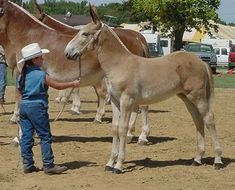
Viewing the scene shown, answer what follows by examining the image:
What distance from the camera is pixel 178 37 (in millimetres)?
60062

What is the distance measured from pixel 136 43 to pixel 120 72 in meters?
3.28

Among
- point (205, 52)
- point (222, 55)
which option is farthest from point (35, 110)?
point (222, 55)

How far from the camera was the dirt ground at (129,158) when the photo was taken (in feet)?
24.8

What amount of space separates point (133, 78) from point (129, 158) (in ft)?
5.50

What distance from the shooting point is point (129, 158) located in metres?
9.33

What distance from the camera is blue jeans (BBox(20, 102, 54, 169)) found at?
7953 millimetres

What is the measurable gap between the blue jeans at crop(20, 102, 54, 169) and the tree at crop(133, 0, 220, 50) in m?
51.0

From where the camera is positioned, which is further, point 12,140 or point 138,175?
point 12,140

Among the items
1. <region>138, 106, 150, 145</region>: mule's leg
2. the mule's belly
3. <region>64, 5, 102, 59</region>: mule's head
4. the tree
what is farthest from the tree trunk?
<region>64, 5, 102, 59</region>: mule's head

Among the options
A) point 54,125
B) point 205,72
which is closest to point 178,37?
point 54,125

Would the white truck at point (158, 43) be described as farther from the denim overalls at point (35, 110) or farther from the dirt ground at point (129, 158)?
the denim overalls at point (35, 110)

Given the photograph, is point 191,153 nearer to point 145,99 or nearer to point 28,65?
point 145,99

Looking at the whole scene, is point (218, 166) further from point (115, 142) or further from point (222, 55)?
point (222, 55)

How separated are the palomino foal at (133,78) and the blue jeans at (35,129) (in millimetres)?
898
